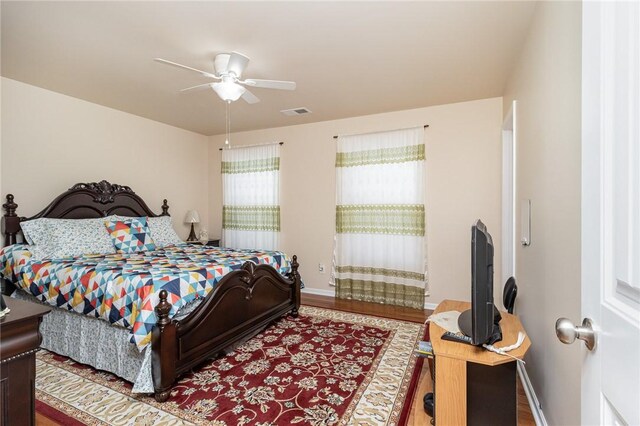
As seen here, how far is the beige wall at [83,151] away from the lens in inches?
121

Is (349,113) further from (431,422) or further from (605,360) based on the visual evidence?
(605,360)

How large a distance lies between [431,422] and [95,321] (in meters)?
2.46

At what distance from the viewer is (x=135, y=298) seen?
2.02 meters

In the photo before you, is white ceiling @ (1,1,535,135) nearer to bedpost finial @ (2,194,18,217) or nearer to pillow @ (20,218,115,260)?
bedpost finial @ (2,194,18,217)

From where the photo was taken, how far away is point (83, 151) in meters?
3.61

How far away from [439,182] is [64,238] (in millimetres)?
4150

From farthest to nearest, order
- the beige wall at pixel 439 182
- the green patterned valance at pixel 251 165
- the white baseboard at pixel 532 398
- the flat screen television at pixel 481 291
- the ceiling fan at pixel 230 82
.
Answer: the green patterned valance at pixel 251 165 < the beige wall at pixel 439 182 < the ceiling fan at pixel 230 82 < the white baseboard at pixel 532 398 < the flat screen television at pixel 481 291

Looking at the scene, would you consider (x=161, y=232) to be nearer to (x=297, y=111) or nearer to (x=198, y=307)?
(x=198, y=307)

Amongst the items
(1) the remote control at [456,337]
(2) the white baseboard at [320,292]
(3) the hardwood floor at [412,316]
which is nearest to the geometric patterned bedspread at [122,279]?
(3) the hardwood floor at [412,316]

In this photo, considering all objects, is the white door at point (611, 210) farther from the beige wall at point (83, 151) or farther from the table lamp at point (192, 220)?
the table lamp at point (192, 220)

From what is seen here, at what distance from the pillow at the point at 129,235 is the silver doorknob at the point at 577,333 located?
151 inches

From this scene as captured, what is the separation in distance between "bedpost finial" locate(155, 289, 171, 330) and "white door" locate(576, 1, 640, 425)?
6.75 ft

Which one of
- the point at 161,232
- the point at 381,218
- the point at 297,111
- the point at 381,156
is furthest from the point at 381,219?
the point at 161,232

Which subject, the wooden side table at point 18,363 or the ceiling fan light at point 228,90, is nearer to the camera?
the wooden side table at point 18,363
